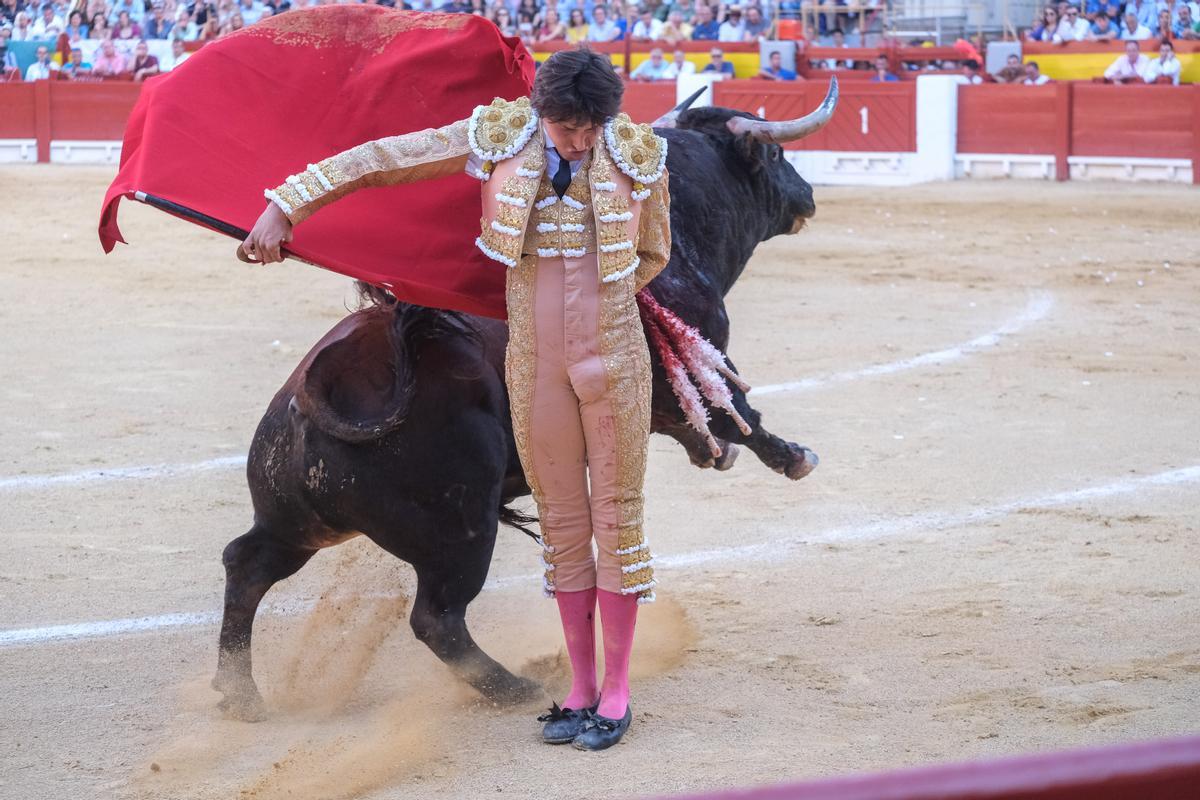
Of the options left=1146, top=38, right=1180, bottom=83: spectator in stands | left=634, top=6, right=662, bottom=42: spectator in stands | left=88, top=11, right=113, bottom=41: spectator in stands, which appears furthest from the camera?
left=88, top=11, right=113, bottom=41: spectator in stands

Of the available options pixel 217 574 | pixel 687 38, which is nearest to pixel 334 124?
pixel 217 574

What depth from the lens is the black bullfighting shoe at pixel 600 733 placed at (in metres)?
2.74

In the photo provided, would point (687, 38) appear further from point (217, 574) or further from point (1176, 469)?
point (217, 574)

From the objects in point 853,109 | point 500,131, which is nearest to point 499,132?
point 500,131

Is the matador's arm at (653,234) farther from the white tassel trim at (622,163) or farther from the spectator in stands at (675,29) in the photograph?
the spectator in stands at (675,29)

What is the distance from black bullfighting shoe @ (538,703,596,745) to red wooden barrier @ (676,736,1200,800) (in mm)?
1957

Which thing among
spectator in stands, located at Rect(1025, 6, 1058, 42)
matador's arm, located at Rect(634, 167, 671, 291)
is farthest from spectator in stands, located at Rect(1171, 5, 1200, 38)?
matador's arm, located at Rect(634, 167, 671, 291)

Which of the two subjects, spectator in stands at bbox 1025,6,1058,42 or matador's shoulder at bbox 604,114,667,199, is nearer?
matador's shoulder at bbox 604,114,667,199

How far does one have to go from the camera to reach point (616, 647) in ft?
9.21

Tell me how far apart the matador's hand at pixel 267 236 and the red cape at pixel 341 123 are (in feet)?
0.55

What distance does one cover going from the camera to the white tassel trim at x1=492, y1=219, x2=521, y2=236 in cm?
260

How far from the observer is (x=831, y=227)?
10.9m

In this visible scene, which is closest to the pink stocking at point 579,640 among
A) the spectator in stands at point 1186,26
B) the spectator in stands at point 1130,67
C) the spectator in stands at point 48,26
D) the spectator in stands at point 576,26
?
the spectator in stands at point 1130,67

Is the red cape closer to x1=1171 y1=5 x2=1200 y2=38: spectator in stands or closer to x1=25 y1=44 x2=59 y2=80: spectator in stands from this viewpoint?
x1=1171 y1=5 x2=1200 y2=38: spectator in stands
